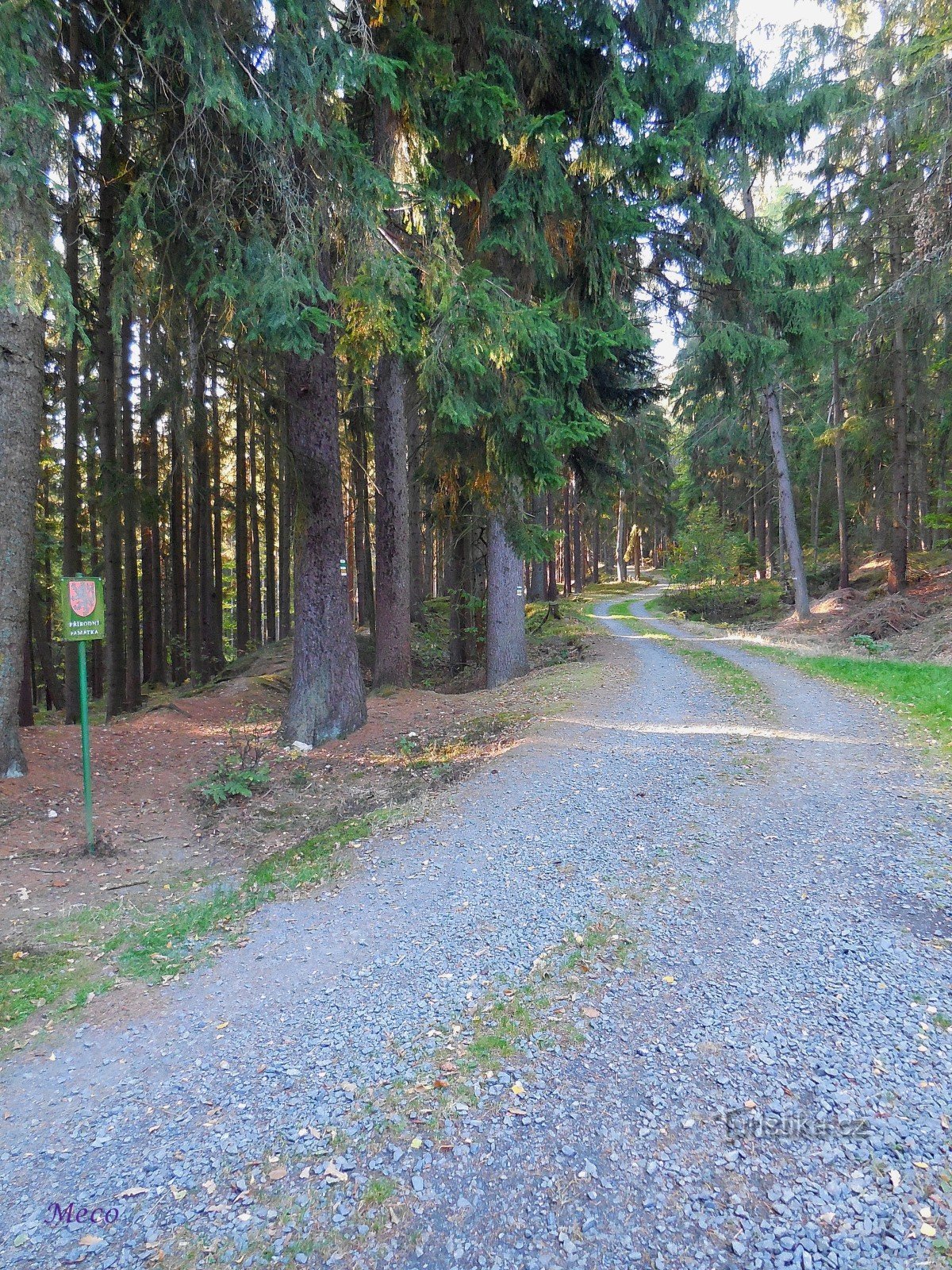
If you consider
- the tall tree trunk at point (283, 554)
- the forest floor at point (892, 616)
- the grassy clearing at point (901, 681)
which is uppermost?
the tall tree trunk at point (283, 554)

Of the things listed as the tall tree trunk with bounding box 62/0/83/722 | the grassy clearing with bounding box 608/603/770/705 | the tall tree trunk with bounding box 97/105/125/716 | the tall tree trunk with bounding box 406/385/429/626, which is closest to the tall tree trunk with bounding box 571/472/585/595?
the tall tree trunk with bounding box 406/385/429/626

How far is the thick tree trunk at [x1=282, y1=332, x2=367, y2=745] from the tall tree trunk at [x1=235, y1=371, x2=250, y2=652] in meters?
6.71

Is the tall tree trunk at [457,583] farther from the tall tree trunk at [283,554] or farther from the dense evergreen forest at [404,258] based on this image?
the tall tree trunk at [283,554]

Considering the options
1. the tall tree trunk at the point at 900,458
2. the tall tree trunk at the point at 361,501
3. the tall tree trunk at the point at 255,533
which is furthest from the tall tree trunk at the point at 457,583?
the tall tree trunk at the point at 900,458

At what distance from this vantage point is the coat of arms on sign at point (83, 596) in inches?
218

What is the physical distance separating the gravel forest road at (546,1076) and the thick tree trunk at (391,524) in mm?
7084

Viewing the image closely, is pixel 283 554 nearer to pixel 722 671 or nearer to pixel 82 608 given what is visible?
pixel 722 671

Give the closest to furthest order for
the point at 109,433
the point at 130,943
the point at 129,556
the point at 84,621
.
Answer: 1. the point at 130,943
2. the point at 84,621
3. the point at 109,433
4. the point at 129,556

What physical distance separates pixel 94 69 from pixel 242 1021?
9681mm

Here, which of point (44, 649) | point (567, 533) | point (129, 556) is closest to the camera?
point (129, 556)

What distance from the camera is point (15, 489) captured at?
21.4 feet

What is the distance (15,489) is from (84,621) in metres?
2.00

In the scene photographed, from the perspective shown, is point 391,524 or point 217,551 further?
point 217,551

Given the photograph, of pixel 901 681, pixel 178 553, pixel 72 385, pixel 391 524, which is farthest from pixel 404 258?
pixel 178 553
